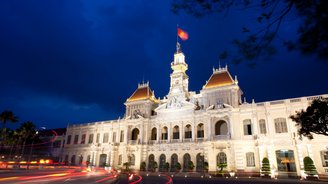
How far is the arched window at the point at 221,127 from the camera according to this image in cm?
3919

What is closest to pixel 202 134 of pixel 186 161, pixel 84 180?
pixel 186 161

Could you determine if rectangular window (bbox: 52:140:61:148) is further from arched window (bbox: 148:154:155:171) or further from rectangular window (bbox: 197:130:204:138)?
rectangular window (bbox: 197:130:204:138)

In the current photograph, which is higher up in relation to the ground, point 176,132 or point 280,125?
point 280,125

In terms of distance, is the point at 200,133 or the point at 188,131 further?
the point at 188,131

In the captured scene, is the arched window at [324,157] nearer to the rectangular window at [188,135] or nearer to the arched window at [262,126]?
the arched window at [262,126]

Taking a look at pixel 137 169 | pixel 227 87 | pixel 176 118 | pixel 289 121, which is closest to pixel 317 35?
pixel 289 121

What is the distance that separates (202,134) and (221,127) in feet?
12.4

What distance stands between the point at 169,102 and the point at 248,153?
17873 millimetres

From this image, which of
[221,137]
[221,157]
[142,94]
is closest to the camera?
[221,157]

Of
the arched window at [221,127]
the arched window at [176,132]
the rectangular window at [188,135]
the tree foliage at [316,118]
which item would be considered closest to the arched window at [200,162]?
the rectangular window at [188,135]

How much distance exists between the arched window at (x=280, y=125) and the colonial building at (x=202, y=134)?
0.13 meters

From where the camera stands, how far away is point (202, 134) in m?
41.4

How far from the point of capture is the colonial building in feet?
108

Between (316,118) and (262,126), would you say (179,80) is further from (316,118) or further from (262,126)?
(316,118)
